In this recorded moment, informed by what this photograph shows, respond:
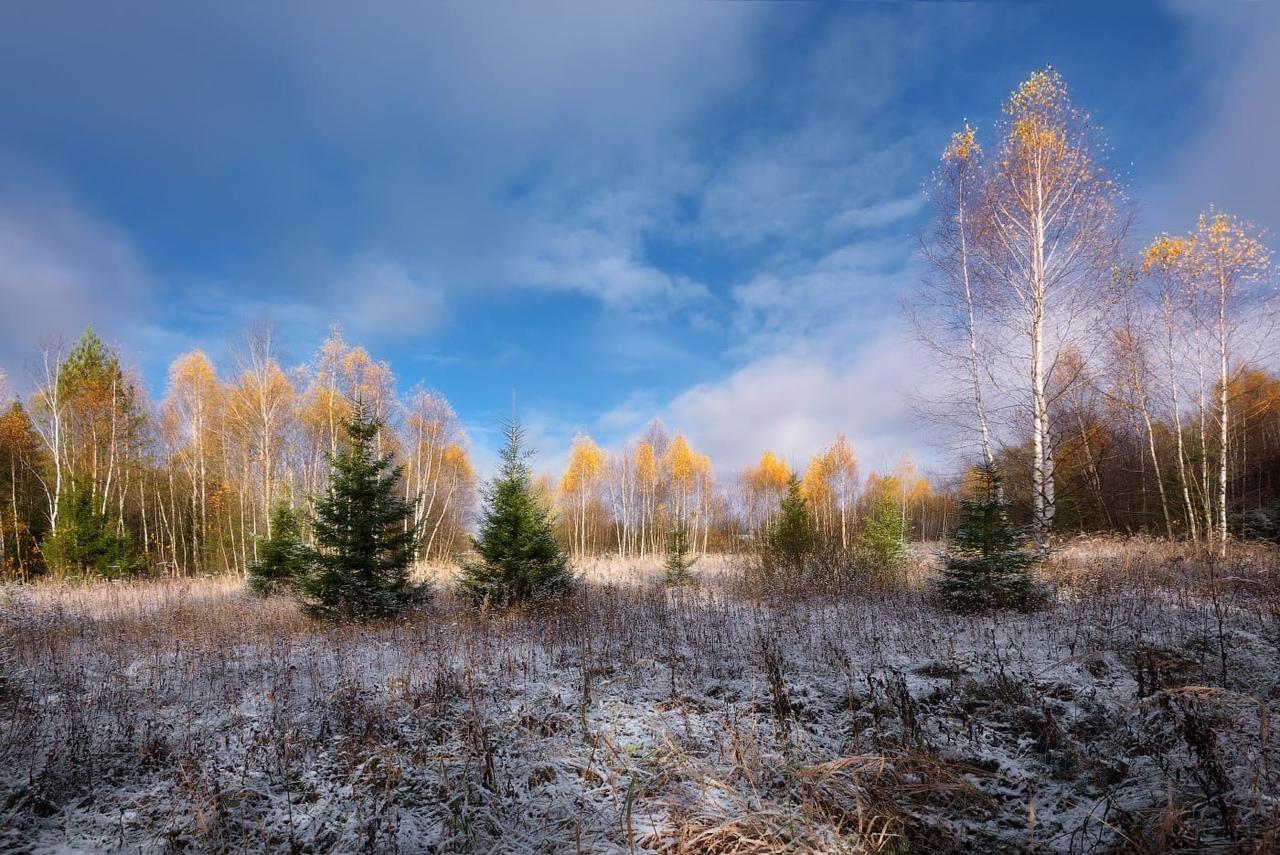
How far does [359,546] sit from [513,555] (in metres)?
2.59

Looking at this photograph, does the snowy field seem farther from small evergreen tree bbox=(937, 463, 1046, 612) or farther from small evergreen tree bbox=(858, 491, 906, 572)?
small evergreen tree bbox=(858, 491, 906, 572)

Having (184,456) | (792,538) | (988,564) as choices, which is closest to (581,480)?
(184,456)

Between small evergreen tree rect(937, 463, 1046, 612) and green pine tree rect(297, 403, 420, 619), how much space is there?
881 centimetres

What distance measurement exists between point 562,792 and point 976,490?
7856 millimetres

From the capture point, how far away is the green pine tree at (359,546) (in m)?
9.06

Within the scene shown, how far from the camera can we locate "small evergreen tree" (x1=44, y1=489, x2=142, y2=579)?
645 inches

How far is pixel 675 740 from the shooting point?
3.98m

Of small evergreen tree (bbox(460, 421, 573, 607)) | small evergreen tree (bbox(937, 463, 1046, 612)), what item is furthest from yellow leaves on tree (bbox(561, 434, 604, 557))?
small evergreen tree (bbox(937, 463, 1046, 612))

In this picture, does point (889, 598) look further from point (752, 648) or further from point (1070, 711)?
point (1070, 711)

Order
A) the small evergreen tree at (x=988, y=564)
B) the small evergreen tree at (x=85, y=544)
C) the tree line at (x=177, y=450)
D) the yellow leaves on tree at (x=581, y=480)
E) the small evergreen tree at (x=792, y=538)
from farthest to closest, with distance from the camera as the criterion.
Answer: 1. the yellow leaves on tree at (x=581, y=480)
2. the tree line at (x=177, y=450)
3. the small evergreen tree at (x=85, y=544)
4. the small evergreen tree at (x=792, y=538)
5. the small evergreen tree at (x=988, y=564)

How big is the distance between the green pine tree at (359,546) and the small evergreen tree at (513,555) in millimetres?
1208

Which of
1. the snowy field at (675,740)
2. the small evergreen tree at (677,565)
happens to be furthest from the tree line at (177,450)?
the snowy field at (675,740)

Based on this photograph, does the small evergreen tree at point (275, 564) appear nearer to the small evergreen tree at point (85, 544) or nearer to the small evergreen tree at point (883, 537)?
the small evergreen tree at point (85, 544)

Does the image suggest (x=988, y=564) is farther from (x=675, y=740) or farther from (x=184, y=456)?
(x=184, y=456)
